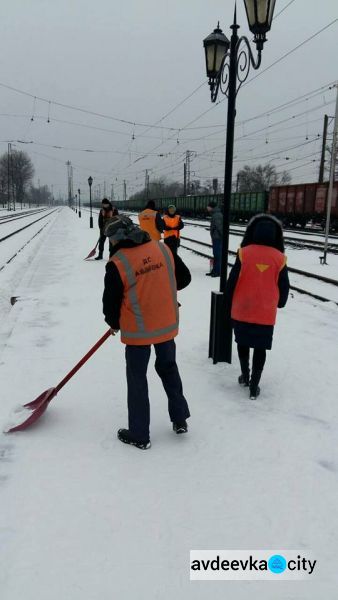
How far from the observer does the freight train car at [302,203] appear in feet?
83.4

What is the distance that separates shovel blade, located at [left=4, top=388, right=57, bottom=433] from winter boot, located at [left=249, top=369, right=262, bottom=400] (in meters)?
1.74

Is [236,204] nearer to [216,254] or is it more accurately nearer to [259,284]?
[216,254]

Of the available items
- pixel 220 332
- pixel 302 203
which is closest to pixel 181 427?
pixel 220 332

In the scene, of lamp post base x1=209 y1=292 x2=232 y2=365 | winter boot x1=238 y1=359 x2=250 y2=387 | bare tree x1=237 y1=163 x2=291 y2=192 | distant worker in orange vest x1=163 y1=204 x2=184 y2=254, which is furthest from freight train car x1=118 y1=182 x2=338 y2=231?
bare tree x1=237 y1=163 x2=291 y2=192

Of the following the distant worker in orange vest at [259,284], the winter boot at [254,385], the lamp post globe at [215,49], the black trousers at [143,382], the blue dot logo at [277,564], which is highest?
the lamp post globe at [215,49]

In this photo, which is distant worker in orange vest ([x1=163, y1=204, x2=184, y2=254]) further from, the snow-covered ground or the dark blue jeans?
the snow-covered ground

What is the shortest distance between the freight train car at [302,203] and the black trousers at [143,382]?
76.1ft

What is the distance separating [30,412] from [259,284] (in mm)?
2156

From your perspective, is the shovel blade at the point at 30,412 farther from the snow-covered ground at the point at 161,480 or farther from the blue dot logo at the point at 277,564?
the blue dot logo at the point at 277,564

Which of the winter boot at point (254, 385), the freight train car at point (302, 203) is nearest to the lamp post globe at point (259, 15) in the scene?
the winter boot at point (254, 385)

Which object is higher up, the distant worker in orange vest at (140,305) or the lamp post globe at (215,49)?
the lamp post globe at (215,49)

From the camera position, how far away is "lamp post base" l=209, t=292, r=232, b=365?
4789mm

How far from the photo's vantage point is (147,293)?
9.73ft

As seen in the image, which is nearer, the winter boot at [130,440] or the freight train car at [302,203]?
the winter boot at [130,440]
